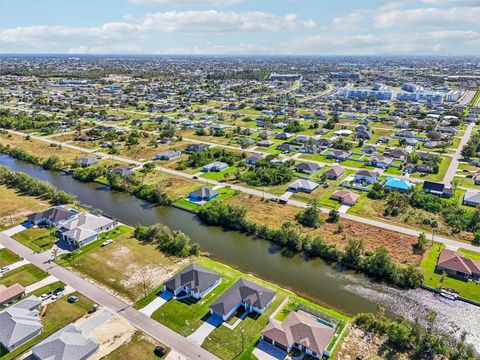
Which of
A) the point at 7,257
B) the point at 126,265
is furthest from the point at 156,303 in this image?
the point at 7,257

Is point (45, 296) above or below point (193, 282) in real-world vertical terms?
below

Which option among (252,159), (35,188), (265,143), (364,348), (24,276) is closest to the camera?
(364,348)

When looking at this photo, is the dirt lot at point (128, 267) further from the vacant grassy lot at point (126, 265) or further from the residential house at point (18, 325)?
the residential house at point (18, 325)

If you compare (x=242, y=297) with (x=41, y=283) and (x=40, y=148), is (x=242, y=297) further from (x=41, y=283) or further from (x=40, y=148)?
(x=40, y=148)

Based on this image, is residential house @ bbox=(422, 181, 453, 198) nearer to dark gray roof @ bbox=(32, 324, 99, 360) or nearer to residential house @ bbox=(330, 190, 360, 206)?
residential house @ bbox=(330, 190, 360, 206)

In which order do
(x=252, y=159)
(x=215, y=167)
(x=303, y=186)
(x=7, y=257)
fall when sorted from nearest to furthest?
(x=7, y=257)
(x=303, y=186)
(x=215, y=167)
(x=252, y=159)

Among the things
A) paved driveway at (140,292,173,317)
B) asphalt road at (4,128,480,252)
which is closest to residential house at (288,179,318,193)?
asphalt road at (4,128,480,252)
